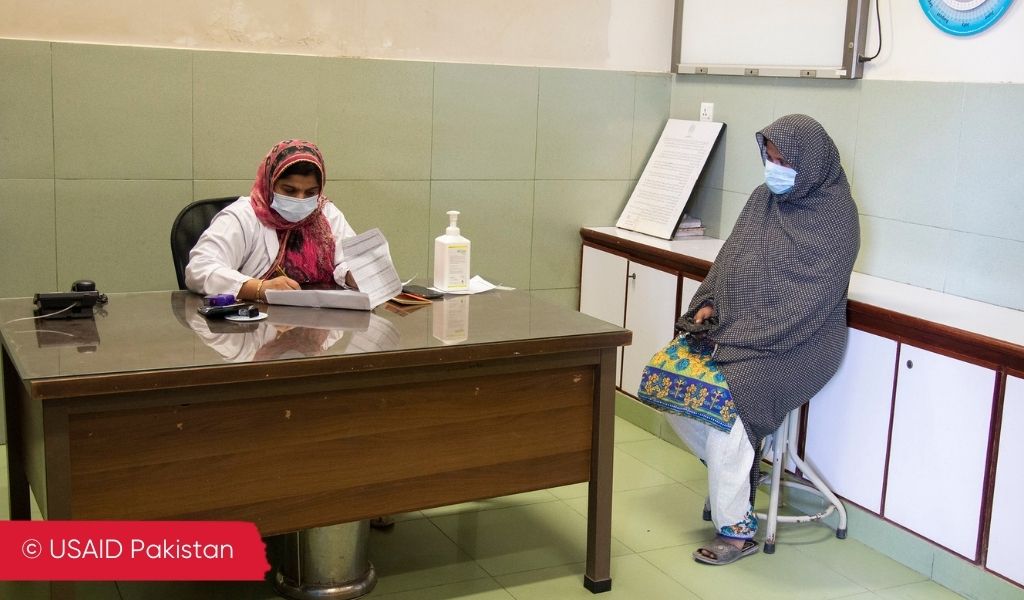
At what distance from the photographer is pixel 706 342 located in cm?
350

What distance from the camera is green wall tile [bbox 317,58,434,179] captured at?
4.29 m

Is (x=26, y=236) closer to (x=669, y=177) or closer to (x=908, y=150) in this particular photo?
(x=669, y=177)

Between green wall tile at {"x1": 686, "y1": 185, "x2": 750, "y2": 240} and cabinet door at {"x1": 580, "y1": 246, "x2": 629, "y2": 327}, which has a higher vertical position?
green wall tile at {"x1": 686, "y1": 185, "x2": 750, "y2": 240}

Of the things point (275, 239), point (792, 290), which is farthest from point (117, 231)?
point (792, 290)

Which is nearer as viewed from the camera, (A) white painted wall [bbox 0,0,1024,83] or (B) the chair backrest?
(B) the chair backrest

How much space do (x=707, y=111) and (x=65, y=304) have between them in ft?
9.78

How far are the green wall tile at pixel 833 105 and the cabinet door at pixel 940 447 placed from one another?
3.29 ft

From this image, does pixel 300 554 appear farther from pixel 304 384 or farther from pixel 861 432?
pixel 861 432

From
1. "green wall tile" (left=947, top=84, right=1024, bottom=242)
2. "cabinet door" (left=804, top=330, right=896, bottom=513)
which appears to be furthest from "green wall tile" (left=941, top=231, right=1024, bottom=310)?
"cabinet door" (left=804, top=330, right=896, bottom=513)

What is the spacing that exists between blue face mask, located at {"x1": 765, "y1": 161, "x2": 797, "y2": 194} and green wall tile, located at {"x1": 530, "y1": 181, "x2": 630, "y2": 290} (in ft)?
5.31

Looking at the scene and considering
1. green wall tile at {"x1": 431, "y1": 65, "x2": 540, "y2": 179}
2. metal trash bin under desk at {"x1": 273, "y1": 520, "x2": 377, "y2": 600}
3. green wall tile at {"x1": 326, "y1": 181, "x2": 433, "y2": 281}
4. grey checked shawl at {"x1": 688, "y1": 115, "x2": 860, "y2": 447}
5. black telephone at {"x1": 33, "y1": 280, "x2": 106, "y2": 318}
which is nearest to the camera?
black telephone at {"x1": 33, "y1": 280, "x2": 106, "y2": 318}

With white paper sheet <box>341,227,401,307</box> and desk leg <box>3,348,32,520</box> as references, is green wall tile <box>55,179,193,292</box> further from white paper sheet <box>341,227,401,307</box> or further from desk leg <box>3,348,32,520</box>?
white paper sheet <box>341,227,401,307</box>

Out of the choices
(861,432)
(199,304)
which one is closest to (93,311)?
(199,304)

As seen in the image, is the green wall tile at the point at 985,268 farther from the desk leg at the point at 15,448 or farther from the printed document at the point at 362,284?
the desk leg at the point at 15,448
